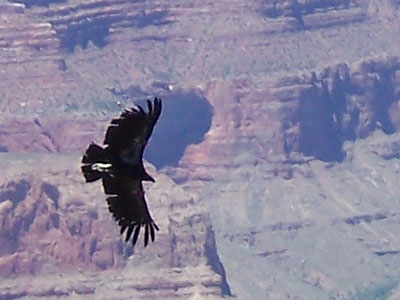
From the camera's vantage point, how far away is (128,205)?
13.6 m

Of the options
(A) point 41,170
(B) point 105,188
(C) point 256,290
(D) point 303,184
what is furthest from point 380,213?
(B) point 105,188

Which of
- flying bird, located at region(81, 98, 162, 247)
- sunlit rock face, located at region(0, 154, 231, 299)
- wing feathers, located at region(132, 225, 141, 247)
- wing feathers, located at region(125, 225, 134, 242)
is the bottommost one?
sunlit rock face, located at region(0, 154, 231, 299)

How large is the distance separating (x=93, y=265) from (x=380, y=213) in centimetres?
5410

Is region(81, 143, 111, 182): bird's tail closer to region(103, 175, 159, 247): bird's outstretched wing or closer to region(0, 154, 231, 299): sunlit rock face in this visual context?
region(103, 175, 159, 247): bird's outstretched wing

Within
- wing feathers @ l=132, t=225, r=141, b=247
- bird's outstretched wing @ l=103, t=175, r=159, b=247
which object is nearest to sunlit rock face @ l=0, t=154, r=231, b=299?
bird's outstretched wing @ l=103, t=175, r=159, b=247

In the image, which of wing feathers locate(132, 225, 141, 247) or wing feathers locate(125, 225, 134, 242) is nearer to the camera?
wing feathers locate(132, 225, 141, 247)

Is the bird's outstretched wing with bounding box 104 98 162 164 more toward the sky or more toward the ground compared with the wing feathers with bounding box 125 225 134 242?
more toward the sky

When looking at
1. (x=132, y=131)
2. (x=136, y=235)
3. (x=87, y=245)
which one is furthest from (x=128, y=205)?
(x=87, y=245)

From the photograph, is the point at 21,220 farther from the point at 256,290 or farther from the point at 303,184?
the point at 303,184

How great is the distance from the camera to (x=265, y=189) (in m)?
197

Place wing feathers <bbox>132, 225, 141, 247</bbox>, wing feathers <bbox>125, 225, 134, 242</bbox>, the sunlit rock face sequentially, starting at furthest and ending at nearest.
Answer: the sunlit rock face < wing feathers <bbox>125, 225, 134, 242</bbox> < wing feathers <bbox>132, 225, 141, 247</bbox>

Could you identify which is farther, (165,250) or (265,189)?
(265,189)

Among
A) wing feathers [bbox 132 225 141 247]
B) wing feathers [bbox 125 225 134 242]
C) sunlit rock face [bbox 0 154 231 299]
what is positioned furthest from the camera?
sunlit rock face [bbox 0 154 231 299]

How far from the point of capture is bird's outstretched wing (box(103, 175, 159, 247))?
43.9ft
